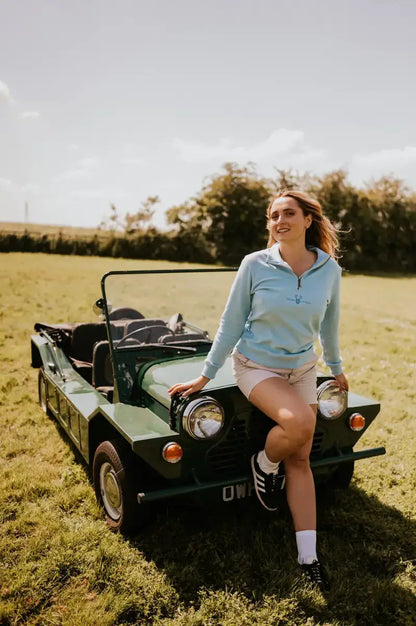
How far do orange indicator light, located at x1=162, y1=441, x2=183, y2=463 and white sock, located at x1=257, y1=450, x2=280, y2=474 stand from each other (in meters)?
0.46

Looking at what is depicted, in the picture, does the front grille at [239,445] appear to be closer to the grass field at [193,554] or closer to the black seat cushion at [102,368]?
the grass field at [193,554]

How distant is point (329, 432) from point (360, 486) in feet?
3.22

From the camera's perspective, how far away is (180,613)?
2545mm

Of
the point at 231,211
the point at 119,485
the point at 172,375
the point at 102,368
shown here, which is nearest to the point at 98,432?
the point at 119,485

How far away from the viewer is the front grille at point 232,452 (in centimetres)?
299

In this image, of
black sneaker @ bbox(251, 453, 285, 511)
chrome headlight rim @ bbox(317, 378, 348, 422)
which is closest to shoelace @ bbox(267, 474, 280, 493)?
black sneaker @ bbox(251, 453, 285, 511)

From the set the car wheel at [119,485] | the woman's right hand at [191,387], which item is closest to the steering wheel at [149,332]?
the car wheel at [119,485]

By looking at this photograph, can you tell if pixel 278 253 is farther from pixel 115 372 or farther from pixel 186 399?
pixel 115 372

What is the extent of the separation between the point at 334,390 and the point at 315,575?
1061 mm

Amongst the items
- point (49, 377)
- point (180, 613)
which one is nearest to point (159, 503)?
point (180, 613)

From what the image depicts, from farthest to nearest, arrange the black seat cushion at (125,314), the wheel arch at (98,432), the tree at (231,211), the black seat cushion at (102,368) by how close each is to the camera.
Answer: the tree at (231,211) < the black seat cushion at (102,368) < the black seat cushion at (125,314) < the wheel arch at (98,432)

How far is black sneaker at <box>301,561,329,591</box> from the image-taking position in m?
2.71

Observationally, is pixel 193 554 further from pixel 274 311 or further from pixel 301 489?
pixel 274 311

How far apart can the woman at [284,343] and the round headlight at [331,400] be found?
301 millimetres
